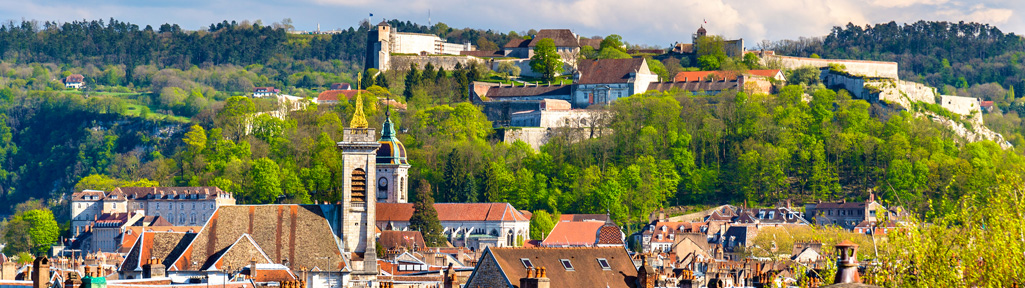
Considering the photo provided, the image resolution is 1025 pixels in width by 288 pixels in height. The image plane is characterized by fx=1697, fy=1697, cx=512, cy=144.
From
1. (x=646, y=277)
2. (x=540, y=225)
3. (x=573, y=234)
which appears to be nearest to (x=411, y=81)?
(x=540, y=225)

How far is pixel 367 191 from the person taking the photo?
65.9 m

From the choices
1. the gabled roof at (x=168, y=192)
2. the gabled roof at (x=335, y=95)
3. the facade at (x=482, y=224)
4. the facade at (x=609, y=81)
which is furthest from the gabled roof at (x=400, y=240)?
the gabled roof at (x=335, y=95)

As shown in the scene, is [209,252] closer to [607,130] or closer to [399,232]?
[399,232]

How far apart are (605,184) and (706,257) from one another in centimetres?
3682

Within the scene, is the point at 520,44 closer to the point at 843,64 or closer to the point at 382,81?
the point at 382,81

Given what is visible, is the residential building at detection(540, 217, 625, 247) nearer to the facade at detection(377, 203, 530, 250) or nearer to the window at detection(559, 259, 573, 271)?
the facade at detection(377, 203, 530, 250)

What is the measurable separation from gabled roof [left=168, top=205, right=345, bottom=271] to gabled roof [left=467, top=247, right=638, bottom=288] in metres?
15.9

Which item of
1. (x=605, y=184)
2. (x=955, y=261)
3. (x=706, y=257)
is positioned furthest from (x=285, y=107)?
(x=955, y=261)

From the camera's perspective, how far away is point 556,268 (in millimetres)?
45125

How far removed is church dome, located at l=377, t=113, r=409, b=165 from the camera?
10625 cm

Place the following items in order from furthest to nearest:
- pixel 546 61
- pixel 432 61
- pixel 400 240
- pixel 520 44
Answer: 1. pixel 520 44
2. pixel 432 61
3. pixel 546 61
4. pixel 400 240

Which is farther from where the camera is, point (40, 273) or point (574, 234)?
point (574, 234)

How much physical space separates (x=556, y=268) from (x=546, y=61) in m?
122

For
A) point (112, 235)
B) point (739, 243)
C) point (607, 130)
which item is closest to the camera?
point (739, 243)
